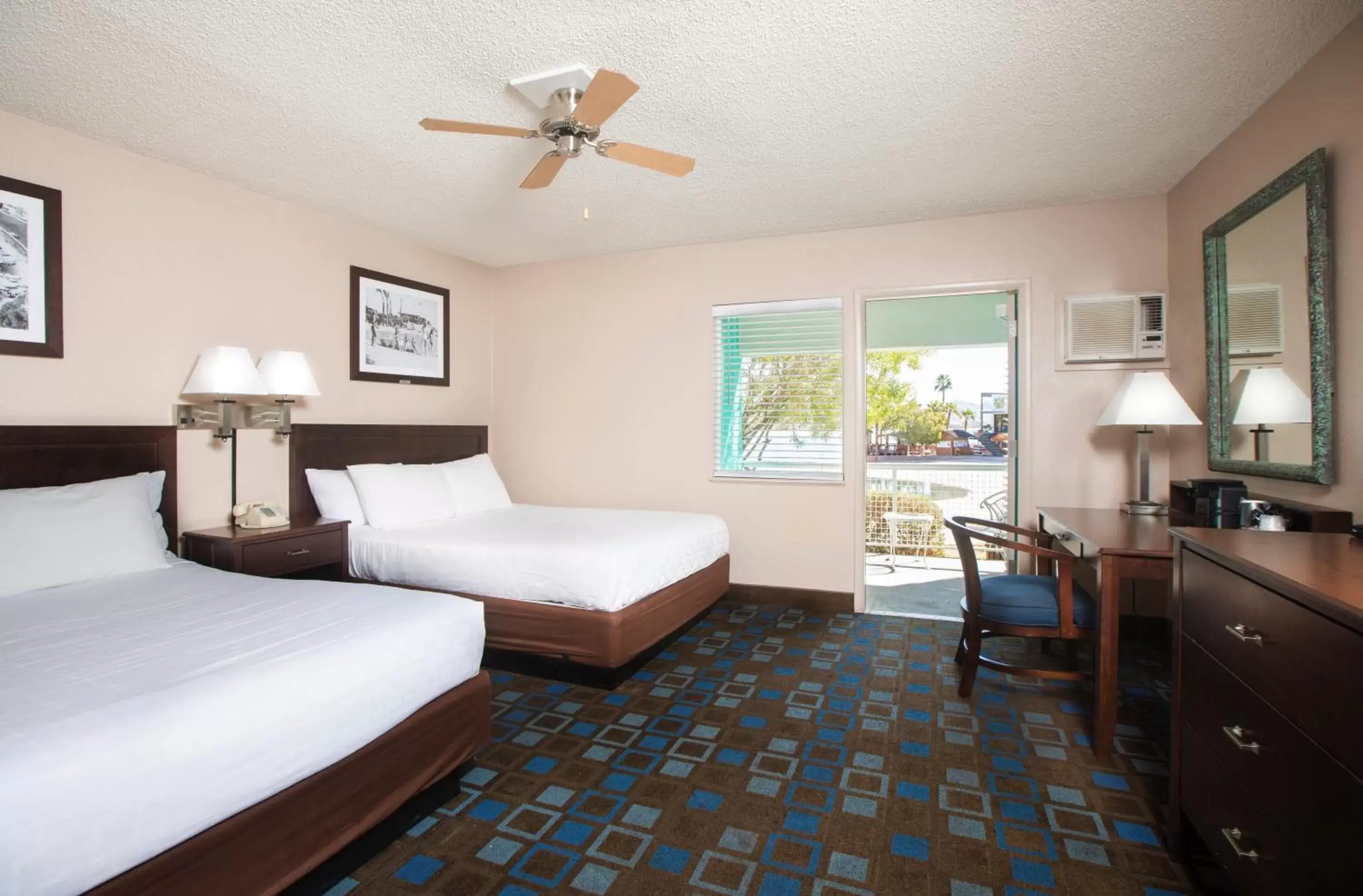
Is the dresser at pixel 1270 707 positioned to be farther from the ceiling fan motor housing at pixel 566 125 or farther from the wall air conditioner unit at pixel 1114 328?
the ceiling fan motor housing at pixel 566 125

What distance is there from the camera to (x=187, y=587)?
254 centimetres

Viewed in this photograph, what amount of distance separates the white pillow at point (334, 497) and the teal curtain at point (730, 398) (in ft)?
8.21

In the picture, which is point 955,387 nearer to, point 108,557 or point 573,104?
point 573,104

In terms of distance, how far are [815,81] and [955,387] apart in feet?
20.4

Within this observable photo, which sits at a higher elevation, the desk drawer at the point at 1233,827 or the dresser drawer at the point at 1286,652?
the dresser drawer at the point at 1286,652

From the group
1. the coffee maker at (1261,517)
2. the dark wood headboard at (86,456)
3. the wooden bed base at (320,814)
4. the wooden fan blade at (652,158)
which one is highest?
the wooden fan blade at (652,158)

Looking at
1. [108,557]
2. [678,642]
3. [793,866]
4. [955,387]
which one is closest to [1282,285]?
[793,866]

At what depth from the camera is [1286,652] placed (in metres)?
1.33

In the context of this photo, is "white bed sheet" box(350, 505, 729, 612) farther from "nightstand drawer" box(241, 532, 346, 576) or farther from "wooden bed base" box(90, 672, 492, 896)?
"wooden bed base" box(90, 672, 492, 896)

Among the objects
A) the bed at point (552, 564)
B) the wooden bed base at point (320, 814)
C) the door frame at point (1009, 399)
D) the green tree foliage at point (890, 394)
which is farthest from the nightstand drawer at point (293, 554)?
the green tree foliage at point (890, 394)

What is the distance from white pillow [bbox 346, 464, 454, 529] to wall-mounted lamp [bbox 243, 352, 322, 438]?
508 millimetres

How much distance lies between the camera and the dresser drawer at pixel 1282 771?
1.14 m

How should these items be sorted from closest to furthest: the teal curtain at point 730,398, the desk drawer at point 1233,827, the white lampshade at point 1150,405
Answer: the desk drawer at point 1233,827 < the white lampshade at point 1150,405 < the teal curtain at point 730,398

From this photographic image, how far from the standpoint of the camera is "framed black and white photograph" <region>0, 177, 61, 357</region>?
283 centimetres
